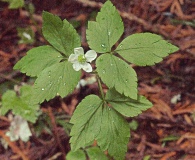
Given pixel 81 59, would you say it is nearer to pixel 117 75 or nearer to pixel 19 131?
pixel 117 75

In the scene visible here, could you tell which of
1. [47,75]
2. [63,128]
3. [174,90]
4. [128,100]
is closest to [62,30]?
[47,75]

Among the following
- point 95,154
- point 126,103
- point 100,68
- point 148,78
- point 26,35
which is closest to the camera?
point 100,68

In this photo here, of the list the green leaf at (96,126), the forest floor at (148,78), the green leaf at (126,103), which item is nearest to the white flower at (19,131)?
the forest floor at (148,78)

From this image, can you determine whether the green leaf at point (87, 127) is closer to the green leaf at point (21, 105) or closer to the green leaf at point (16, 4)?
the green leaf at point (21, 105)

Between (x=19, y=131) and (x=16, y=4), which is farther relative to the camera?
(x=16, y=4)

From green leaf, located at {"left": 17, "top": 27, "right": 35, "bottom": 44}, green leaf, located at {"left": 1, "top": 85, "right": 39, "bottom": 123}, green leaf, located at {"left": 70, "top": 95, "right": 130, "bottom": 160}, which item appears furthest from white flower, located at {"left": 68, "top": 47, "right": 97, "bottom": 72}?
green leaf, located at {"left": 17, "top": 27, "right": 35, "bottom": 44}

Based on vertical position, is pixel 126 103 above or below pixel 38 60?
below

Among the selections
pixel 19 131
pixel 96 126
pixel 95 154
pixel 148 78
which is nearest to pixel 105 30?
pixel 96 126
